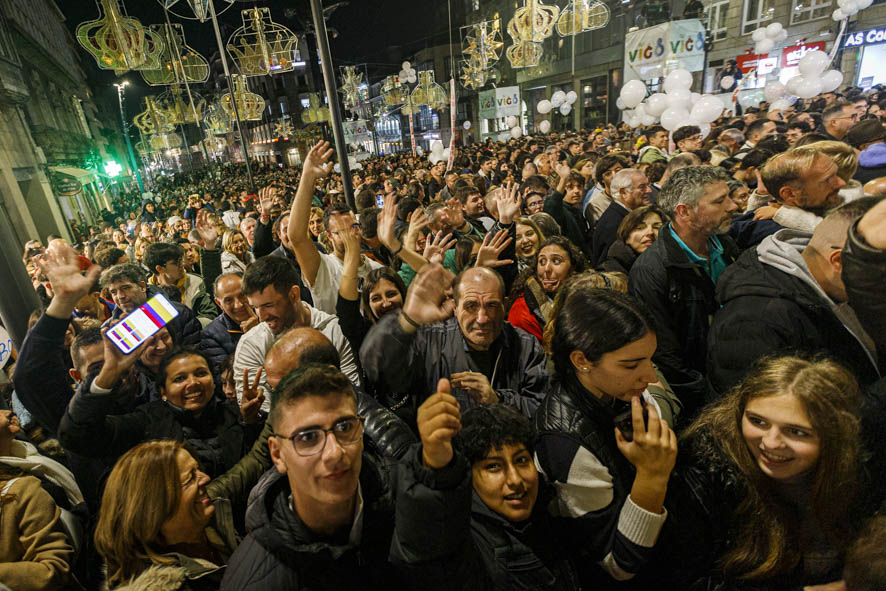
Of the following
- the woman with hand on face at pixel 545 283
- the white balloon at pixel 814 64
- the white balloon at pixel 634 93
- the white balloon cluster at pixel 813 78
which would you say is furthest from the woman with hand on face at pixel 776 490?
the white balloon at pixel 814 64

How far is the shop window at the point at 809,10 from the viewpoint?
19.8m

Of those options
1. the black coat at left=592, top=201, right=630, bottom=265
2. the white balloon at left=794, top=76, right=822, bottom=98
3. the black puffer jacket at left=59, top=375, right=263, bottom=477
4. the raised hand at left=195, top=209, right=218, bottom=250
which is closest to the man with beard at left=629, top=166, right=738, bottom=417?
the black coat at left=592, top=201, right=630, bottom=265

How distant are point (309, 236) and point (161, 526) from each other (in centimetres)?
220

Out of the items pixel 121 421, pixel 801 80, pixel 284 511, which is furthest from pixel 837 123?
pixel 121 421

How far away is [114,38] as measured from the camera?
19.4 ft

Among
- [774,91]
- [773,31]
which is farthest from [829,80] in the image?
[773,31]

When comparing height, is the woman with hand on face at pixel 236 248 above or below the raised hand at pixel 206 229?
below

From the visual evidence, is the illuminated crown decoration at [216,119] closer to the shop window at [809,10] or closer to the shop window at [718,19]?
the shop window at [718,19]

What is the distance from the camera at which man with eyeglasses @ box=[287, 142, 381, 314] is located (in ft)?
10.3

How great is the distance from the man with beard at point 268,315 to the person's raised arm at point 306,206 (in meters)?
0.44

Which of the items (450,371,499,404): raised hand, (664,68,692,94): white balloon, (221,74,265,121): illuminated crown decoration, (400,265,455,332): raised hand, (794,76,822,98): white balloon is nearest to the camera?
(400,265,455,332): raised hand

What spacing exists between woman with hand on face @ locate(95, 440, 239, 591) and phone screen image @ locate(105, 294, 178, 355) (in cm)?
60

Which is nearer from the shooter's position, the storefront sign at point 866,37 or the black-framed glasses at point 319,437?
the black-framed glasses at point 319,437

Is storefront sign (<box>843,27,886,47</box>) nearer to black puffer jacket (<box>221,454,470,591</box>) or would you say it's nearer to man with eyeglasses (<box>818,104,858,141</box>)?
man with eyeglasses (<box>818,104,858,141</box>)
